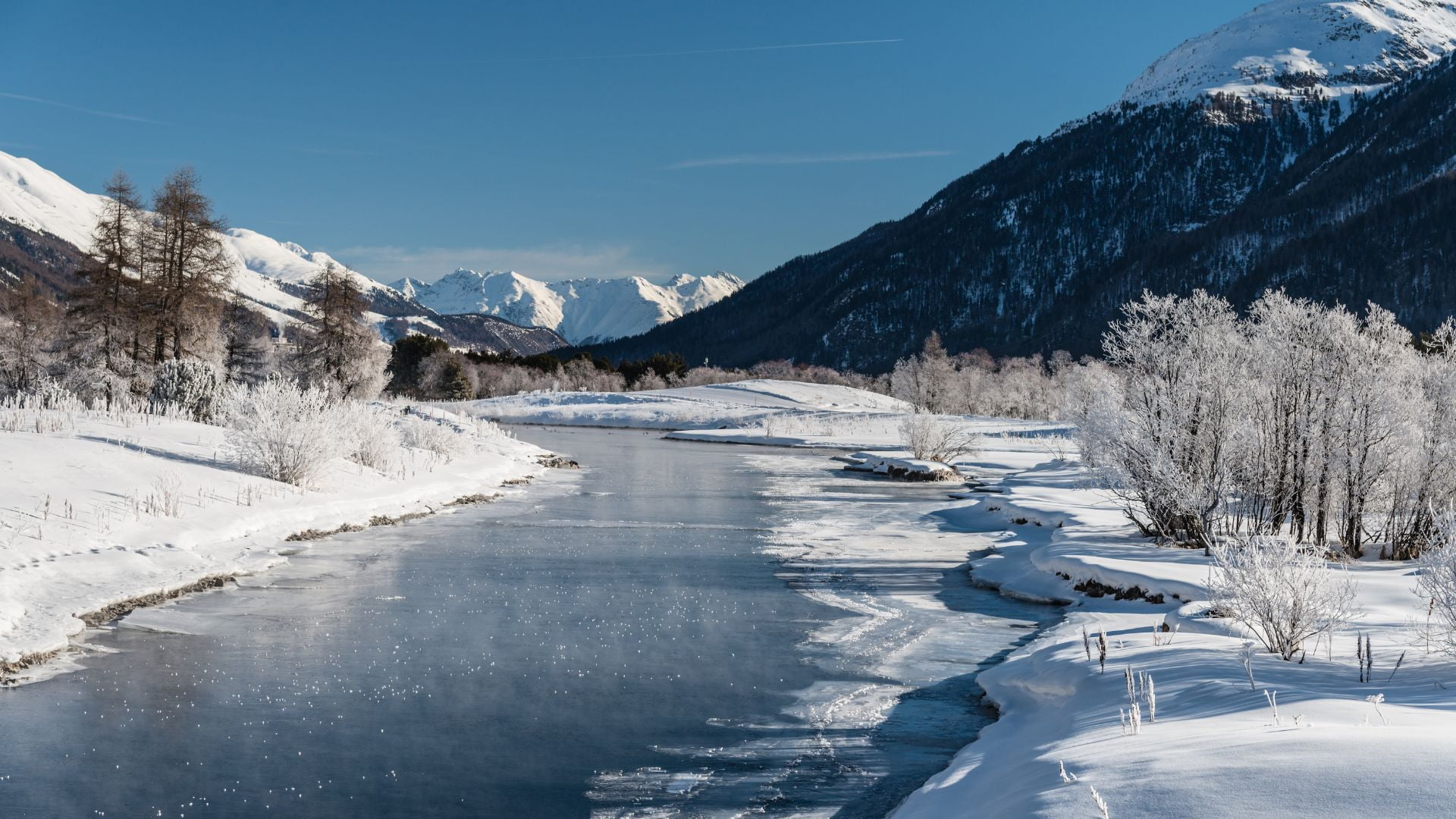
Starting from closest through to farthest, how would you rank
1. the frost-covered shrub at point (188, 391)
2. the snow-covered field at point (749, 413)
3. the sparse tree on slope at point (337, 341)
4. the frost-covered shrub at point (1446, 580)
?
the frost-covered shrub at point (1446, 580) < the frost-covered shrub at point (188, 391) < the sparse tree on slope at point (337, 341) < the snow-covered field at point (749, 413)

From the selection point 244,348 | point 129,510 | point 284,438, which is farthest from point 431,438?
point 244,348

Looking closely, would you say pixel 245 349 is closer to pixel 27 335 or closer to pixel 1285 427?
pixel 27 335

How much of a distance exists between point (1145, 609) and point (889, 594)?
4.04m

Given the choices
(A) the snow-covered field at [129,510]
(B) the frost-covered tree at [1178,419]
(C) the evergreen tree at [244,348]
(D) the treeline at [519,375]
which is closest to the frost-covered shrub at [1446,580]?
(B) the frost-covered tree at [1178,419]

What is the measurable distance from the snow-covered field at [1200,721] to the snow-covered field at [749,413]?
47457 millimetres

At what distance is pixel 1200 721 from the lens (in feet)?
24.2

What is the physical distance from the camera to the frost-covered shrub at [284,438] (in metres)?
22.2

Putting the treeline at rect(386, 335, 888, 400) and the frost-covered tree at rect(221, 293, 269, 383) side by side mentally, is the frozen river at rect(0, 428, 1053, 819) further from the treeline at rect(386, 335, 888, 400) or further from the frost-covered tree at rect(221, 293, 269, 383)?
the treeline at rect(386, 335, 888, 400)


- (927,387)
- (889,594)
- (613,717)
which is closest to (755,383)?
(927,387)

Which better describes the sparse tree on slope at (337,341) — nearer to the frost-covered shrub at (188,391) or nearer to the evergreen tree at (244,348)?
the evergreen tree at (244,348)

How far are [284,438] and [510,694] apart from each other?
1386 centimetres

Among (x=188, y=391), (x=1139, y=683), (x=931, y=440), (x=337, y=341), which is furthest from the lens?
(x=337, y=341)

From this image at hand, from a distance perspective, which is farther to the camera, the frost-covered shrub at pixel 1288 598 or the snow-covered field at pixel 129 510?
the snow-covered field at pixel 129 510

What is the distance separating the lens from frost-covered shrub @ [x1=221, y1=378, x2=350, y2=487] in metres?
22.2
